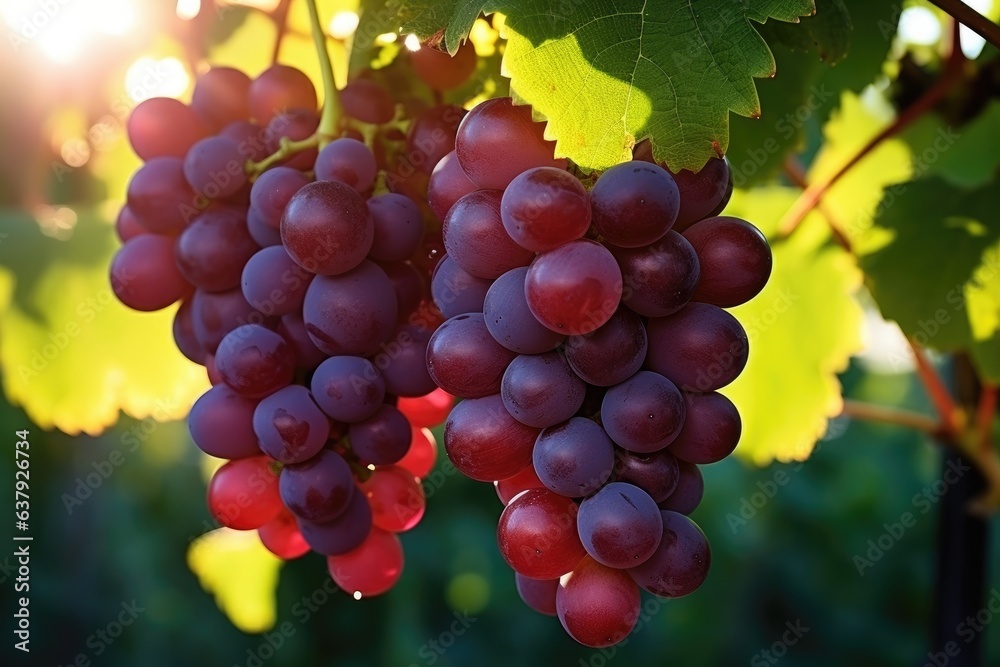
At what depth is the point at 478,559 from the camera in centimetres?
313

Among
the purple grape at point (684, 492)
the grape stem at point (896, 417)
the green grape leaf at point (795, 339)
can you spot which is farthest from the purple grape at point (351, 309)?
the grape stem at point (896, 417)

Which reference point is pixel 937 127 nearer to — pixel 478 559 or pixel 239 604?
pixel 239 604

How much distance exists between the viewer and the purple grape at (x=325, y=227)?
1.76 ft

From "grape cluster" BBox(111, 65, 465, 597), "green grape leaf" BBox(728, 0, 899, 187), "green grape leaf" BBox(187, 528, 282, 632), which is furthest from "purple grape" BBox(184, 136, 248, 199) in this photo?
"green grape leaf" BBox(187, 528, 282, 632)

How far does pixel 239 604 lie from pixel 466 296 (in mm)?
797

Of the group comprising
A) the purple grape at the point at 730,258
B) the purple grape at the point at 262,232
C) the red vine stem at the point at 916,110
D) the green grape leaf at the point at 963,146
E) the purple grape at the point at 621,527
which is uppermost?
the purple grape at the point at 262,232

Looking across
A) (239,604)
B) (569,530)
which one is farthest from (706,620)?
(569,530)

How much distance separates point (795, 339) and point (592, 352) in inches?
31.6

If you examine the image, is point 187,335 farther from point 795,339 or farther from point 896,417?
point 896,417

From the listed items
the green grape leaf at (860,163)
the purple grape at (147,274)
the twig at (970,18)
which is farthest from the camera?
the green grape leaf at (860,163)

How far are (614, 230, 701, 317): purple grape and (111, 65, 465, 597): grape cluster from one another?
0.17 m

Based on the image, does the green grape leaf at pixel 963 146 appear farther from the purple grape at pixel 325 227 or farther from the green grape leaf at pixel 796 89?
the purple grape at pixel 325 227

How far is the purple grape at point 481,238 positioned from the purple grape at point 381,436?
15cm

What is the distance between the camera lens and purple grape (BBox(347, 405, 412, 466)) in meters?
0.61
